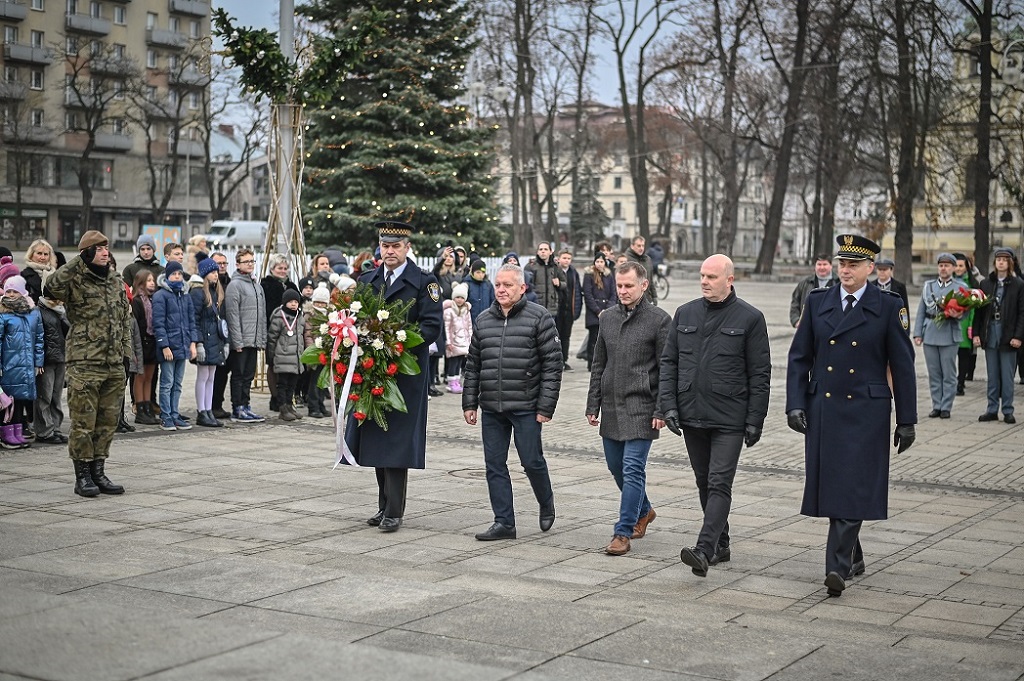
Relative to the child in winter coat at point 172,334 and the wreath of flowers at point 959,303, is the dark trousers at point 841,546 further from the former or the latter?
the wreath of flowers at point 959,303

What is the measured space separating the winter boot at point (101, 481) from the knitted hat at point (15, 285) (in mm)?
3046

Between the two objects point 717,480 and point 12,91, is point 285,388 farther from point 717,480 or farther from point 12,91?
point 12,91

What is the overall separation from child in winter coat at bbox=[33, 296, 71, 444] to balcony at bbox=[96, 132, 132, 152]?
4312 cm

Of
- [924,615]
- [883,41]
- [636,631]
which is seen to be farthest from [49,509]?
[883,41]

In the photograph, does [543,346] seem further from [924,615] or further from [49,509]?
[49,509]

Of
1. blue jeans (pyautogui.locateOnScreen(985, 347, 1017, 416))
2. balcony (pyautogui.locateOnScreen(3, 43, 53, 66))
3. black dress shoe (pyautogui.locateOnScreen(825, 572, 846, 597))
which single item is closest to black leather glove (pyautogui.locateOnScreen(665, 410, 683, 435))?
black dress shoe (pyautogui.locateOnScreen(825, 572, 846, 597))

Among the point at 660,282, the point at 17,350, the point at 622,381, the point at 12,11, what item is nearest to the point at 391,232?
the point at 622,381

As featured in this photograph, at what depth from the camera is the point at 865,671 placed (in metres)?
5.90

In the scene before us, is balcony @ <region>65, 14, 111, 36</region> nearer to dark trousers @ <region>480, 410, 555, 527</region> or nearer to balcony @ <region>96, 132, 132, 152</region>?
balcony @ <region>96, 132, 132, 152</region>

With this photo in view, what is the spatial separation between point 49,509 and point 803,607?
5391 millimetres

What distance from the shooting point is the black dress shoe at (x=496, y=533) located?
29.3 ft

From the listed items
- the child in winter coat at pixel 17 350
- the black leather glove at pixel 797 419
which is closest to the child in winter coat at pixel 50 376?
the child in winter coat at pixel 17 350

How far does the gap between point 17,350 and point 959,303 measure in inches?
437

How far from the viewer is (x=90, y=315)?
10.3m
